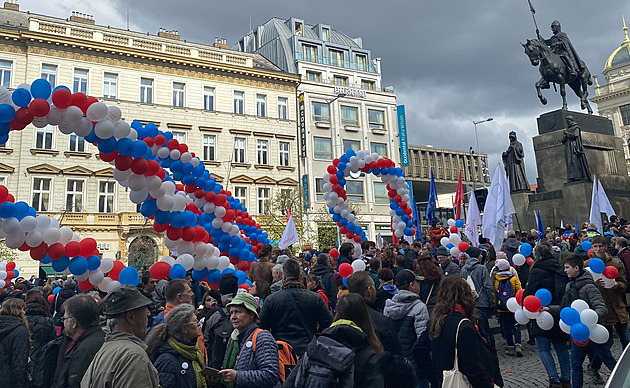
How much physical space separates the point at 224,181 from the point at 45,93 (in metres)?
29.2

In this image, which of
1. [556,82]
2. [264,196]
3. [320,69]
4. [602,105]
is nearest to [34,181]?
[264,196]

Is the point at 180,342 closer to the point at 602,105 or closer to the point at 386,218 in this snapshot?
the point at 386,218

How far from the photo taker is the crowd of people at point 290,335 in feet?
10.3

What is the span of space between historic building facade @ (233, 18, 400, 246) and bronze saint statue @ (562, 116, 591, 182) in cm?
2191

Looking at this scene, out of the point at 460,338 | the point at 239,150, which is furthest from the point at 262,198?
the point at 460,338

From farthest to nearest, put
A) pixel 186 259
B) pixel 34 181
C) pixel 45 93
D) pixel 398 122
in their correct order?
Result: pixel 398 122 < pixel 34 181 < pixel 186 259 < pixel 45 93

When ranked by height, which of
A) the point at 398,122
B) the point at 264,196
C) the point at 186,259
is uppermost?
the point at 398,122

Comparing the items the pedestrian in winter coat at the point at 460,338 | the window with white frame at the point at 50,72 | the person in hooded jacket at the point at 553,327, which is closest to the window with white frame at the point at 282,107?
the window with white frame at the point at 50,72

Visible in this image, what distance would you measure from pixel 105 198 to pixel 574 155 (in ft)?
89.2

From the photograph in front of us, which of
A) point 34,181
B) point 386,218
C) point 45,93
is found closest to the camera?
point 45,93

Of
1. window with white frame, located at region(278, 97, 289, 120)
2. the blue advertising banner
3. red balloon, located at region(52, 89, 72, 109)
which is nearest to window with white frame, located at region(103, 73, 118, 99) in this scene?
window with white frame, located at region(278, 97, 289, 120)

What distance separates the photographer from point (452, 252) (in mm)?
10117

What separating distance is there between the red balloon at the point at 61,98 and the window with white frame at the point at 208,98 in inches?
1202

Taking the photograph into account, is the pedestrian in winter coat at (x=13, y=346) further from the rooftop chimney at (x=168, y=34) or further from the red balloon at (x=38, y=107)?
the rooftop chimney at (x=168, y=34)
